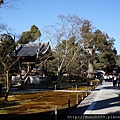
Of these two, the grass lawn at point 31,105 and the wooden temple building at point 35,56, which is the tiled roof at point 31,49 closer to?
the wooden temple building at point 35,56

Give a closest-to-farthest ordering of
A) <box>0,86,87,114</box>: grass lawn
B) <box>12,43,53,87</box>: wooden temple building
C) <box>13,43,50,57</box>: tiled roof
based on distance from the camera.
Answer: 1. <box>0,86,87,114</box>: grass lawn
2. <box>12,43,53,87</box>: wooden temple building
3. <box>13,43,50,57</box>: tiled roof

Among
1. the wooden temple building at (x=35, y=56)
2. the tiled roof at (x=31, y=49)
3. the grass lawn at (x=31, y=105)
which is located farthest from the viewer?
the tiled roof at (x=31, y=49)

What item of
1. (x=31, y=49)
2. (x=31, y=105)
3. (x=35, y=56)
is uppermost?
(x=31, y=49)

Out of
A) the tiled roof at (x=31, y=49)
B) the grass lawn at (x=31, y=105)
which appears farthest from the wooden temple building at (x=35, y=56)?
the grass lawn at (x=31, y=105)

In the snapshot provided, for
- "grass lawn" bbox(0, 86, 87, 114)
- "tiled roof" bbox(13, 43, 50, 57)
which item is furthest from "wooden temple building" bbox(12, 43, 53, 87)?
"grass lawn" bbox(0, 86, 87, 114)

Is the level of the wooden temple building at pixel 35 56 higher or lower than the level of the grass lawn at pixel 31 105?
higher

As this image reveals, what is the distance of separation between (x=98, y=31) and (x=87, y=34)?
23.9 ft

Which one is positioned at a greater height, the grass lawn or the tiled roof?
the tiled roof

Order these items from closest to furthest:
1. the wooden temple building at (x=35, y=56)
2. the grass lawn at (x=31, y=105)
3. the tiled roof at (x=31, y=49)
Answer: the grass lawn at (x=31, y=105), the wooden temple building at (x=35, y=56), the tiled roof at (x=31, y=49)

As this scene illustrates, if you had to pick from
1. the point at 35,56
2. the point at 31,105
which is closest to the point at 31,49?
the point at 35,56

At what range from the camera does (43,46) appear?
37.9 meters

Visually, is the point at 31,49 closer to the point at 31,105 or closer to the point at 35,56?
the point at 35,56

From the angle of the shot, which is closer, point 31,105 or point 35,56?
point 31,105

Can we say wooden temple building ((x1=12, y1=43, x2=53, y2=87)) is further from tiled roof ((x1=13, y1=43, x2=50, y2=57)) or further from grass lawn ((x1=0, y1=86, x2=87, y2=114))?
grass lawn ((x1=0, y1=86, x2=87, y2=114))
